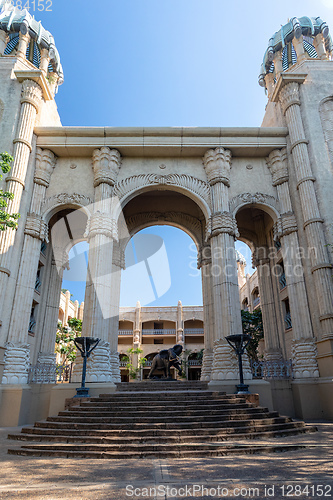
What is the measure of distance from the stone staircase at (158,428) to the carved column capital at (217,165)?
870 cm

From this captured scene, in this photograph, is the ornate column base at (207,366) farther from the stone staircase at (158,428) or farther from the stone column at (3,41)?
the stone column at (3,41)

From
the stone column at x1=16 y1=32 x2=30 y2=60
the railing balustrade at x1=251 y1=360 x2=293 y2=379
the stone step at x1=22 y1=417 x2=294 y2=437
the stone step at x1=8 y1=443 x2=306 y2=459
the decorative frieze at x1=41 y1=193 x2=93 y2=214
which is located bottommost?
the stone step at x1=8 y1=443 x2=306 y2=459

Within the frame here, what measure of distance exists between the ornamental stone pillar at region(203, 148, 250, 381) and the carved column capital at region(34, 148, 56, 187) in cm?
684

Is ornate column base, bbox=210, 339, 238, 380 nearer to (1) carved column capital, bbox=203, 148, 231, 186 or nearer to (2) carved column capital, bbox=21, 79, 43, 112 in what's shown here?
(1) carved column capital, bbox=203, 148, 231, 186

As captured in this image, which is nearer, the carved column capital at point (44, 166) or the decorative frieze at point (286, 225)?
the decorative frieze at point (286, 225)

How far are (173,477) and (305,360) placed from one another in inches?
358

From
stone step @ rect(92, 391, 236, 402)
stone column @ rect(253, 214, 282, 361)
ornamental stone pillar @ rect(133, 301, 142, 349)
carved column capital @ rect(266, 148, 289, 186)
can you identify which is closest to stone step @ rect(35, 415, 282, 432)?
stone step @ rect(92, 391, 236, 402)

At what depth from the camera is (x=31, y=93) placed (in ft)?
48.3

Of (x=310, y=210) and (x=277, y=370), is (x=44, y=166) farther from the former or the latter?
(x=277, y=370)

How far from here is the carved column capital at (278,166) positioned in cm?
1520

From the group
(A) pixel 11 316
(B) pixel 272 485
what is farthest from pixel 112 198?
(B) pixel 272 485

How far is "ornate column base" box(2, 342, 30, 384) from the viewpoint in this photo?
1171 cm

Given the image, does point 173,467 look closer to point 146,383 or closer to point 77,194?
point 146,383

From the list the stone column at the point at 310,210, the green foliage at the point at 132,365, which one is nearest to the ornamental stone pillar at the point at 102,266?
the stone column at the point at 310,210
